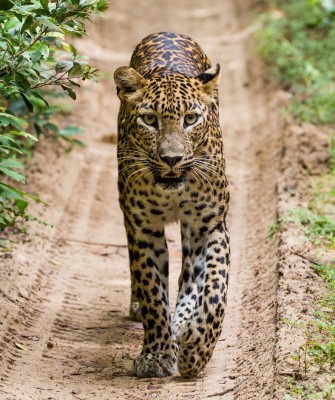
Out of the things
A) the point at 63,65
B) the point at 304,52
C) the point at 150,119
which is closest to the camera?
the point at 150,119

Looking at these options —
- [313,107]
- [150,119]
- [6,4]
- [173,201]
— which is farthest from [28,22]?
[313,107]

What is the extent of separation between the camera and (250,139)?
13.2 metres

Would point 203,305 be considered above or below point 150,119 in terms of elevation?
below

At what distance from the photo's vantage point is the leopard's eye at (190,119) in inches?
264

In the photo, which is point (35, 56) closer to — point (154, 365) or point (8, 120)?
point (8, 120)

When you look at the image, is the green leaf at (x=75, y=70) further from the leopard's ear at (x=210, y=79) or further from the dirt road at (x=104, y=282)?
the dirt road at (x=104, y=282)

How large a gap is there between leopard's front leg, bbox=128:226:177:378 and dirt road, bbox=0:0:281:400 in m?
0.12

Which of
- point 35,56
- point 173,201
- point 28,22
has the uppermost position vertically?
point 28,22

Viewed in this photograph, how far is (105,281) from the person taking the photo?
8977mm

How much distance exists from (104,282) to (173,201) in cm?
234

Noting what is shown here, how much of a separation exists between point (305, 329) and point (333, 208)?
3168 mm

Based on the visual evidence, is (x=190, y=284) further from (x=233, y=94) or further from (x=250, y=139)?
(x=233, y=94)

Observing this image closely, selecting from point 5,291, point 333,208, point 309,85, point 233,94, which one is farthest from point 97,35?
point 5,291

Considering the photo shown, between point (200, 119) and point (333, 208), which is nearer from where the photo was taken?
point (200, 119)
